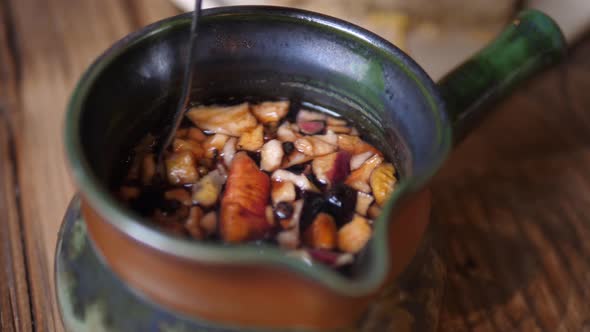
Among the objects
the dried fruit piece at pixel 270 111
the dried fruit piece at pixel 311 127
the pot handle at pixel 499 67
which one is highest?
the pot handle at pixel 499 67

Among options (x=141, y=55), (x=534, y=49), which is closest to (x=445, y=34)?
(x=534, y=49)

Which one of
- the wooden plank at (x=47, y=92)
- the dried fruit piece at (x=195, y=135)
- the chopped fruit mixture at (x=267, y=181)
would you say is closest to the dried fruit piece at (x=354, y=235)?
the chopped fruit mixture at (x=267, y=181)

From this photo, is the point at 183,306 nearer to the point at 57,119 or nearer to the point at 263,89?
the point at 263,89

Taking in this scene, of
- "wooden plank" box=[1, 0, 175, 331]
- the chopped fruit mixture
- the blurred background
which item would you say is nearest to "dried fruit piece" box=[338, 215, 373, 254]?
the chopped fruit mixture

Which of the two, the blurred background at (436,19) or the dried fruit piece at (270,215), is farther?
the blurred background at (436,19)

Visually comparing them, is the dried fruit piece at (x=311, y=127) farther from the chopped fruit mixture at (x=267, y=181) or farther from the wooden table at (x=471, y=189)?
the wooden table at (x=471, y=189)

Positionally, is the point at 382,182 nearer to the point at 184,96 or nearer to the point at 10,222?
the point at 184,96

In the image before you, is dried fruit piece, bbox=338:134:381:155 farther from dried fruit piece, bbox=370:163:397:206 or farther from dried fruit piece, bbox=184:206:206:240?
dried fruit piece, bbox=184:206:206:240
